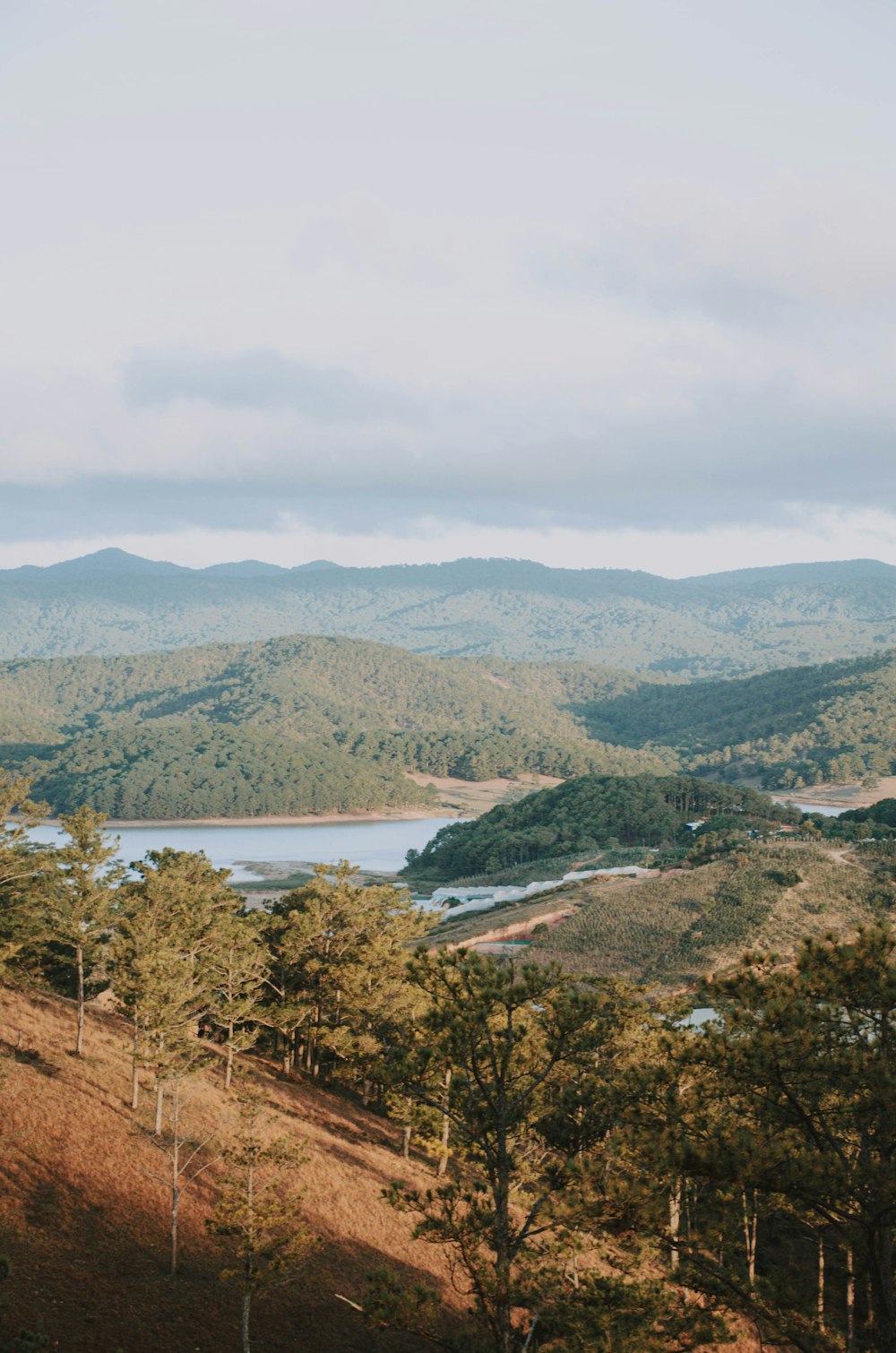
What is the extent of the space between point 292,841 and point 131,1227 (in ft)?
422

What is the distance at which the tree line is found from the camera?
11.1 metres

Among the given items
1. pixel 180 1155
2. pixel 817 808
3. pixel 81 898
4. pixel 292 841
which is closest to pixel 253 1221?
pixel 180 1155

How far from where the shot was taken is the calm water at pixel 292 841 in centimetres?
12912

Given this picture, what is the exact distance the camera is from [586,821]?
113m

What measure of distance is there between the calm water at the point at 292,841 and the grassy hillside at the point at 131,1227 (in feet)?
278

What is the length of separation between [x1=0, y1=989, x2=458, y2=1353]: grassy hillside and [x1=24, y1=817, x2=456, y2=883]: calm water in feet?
278

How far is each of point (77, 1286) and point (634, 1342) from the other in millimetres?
10846

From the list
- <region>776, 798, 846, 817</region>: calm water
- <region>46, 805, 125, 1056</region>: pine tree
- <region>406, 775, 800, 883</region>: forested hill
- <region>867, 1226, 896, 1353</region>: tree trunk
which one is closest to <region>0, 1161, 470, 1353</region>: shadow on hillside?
<region>46, 805, 125, 1056</region>: pine tree

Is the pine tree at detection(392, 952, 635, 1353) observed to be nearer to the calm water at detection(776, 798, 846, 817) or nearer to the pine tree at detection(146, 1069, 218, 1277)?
the pine tree at detection(146, 1069, 218, 1277)

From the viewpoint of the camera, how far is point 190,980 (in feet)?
86.2

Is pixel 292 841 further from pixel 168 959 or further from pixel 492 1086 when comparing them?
pixel 492 1086

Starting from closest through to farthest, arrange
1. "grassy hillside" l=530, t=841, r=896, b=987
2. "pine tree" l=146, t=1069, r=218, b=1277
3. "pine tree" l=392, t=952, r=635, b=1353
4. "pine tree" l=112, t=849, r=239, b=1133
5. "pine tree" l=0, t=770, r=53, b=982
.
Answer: "pine tree" l=392, t=952, r=635, b=1353 → "pine tree" l=146, t=1069, r=218, b=1277 → "pine tree" l=112, t=849, r=239, b=1133 → "pine tree" l=0, t=770, r=53, b=982 → "grassy hillside" l=530, t=841, r=896, b=987

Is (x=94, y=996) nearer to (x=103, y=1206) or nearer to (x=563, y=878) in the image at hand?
(x=103, y=1206)

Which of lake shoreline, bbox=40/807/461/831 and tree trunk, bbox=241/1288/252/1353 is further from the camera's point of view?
lake shoreline, bbox=40/807/461/831
